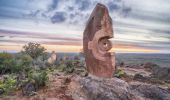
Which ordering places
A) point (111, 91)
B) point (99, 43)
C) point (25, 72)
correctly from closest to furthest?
1. point (111, 91)
2. point (99, 43)
3. point (25, 72)

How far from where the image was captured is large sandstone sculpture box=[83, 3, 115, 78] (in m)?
16.5

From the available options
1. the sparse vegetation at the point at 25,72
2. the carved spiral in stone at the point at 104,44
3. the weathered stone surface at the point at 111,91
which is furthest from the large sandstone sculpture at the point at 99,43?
the sparse vegetation at the point at 25,72

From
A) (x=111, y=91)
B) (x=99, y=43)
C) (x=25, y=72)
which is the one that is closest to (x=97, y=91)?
(x=111, y=91)

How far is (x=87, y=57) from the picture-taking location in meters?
17.0

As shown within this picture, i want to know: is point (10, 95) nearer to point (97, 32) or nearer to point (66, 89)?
point (66, 89)

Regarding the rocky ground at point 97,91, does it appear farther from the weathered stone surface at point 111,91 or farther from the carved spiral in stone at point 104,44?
the carved spiral in stone at point 104,44

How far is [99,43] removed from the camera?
54.9ft

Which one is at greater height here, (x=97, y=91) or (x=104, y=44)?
(x=104, y=44)

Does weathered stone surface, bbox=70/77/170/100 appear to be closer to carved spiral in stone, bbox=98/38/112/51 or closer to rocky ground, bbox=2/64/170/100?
rocky ground, bbox=2/64/170/100

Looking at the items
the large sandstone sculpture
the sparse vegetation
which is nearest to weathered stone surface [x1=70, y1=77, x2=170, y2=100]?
the large sandstone sculpture

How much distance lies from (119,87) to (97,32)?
352 cm

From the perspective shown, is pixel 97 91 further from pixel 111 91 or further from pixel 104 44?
pixel 104 44

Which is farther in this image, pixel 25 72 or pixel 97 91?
pixel 25 72

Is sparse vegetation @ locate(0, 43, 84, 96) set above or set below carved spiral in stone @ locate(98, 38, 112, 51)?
below
